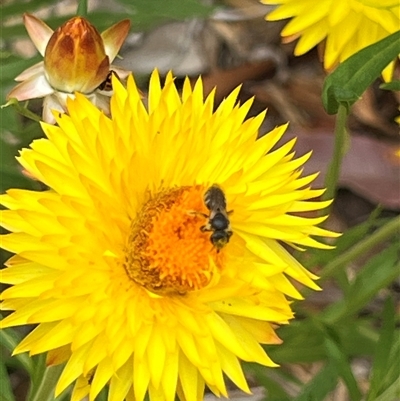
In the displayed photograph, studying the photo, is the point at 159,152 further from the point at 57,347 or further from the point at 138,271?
the point at 57,347

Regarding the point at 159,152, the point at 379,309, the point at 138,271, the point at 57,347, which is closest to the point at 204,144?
the point at 159,152

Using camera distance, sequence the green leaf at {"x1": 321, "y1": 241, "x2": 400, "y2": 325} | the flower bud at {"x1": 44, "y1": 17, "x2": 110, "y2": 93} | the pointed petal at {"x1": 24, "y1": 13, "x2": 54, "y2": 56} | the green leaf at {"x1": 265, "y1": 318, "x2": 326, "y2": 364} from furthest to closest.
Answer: the green leaf at {"x1": 265, "y1": 318, "x2": 326, "y2": 364} → the green leaf at {"x1": 321, "y1": 241, "x2": 400, "y2": 325} → the pointed petal at {"x1": 24, "y1": 13, "x2": 54, "y2": 56} → the flower bud at {"x1": 44, "y1": 17, "x2": 110, "y2": 93}

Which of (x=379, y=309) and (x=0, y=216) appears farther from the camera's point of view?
(x=379, y=309)

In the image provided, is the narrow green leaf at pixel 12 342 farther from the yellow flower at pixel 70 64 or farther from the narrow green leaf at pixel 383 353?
the narrow green leaf at pixel 383 353

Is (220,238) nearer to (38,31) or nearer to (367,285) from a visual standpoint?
(38,31)

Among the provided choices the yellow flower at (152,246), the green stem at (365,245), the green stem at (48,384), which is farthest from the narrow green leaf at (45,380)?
the green stem at (365,245)

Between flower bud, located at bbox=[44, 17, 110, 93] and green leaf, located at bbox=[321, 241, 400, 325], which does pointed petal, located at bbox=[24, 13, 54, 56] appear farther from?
green leaf, located at bbox=[321, 241, 400, 325]

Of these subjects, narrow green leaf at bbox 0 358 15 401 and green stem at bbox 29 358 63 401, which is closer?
green stem at bbox 29 358 63 401

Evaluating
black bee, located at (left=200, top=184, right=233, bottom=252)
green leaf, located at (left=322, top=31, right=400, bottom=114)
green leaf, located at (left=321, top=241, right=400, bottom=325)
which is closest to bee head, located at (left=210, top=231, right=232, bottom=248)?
black bee, located at (left=200, top=184, right=233, bottom=252)
